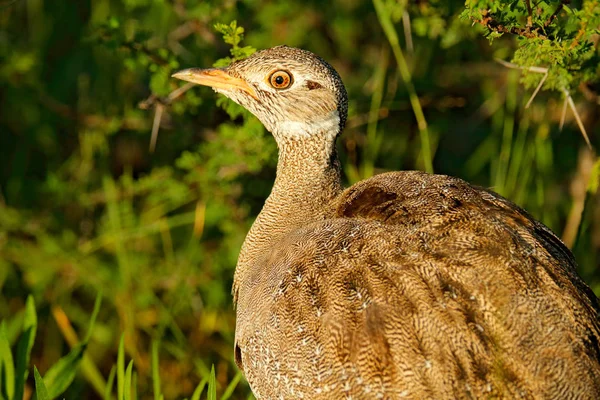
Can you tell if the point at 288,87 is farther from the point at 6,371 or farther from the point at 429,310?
the point at 6,371

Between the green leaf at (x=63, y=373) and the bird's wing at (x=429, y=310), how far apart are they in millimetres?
1051

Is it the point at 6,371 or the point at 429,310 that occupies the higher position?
the point at 429,310

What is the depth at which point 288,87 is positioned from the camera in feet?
13.0

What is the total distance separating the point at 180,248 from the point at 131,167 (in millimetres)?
814

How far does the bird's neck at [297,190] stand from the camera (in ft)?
13.0

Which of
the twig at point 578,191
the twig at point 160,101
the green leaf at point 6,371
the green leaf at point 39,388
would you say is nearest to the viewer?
the green leaf at point 39,388

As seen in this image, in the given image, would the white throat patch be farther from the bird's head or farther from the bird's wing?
the bird's wing

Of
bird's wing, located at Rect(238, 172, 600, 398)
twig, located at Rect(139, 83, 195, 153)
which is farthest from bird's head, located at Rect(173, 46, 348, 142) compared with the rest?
bird's wing, located at Rect(238, 172, 600, 398)

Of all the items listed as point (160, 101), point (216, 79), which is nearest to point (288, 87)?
point (216, 79)

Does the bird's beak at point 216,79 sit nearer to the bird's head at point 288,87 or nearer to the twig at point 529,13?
the bird's head at point 288,87

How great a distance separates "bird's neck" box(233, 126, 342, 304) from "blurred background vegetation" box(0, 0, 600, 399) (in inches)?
16.6

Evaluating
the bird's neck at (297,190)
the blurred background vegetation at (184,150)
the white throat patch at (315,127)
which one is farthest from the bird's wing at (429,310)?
the blurred background vegetation at (184,150)

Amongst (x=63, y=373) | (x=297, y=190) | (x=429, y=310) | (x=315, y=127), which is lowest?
(x=63, y=373)

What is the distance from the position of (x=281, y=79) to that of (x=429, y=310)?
4.57ft
